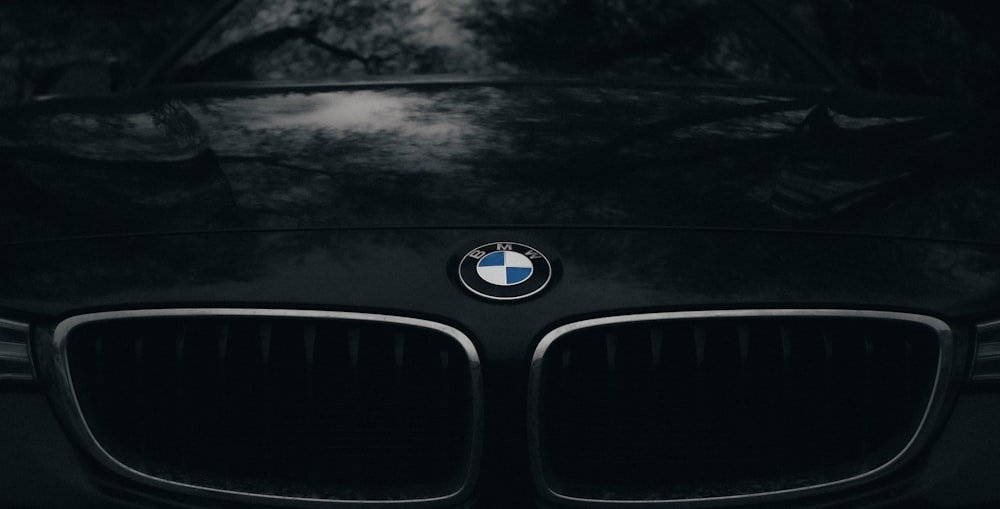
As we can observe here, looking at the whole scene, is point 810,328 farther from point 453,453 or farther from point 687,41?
point 687,41

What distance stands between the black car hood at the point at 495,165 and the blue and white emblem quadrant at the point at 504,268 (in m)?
0.09

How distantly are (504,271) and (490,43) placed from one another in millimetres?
1484

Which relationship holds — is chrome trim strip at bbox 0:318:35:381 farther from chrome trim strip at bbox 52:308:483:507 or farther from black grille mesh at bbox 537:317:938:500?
black grille mesh at bbox 537:317:938:500

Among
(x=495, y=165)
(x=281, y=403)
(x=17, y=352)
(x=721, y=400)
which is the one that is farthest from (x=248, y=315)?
(x=721, y=400)

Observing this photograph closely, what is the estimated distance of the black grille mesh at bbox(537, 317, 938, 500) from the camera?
85.1 inches

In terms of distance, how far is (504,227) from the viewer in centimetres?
228

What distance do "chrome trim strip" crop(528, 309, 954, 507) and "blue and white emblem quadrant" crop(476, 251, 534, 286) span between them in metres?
0.11

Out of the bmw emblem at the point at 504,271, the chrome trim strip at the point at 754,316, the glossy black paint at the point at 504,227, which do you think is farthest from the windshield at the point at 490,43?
the chrome trim strip at the point at 754,316

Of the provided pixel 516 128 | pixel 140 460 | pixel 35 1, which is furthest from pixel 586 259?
pixel 35 1

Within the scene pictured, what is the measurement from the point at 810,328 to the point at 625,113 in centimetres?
82

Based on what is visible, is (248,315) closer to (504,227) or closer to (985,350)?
(504,227)

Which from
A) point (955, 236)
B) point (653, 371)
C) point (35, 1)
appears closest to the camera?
point (653, 371)

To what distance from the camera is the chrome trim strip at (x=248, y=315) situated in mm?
2119

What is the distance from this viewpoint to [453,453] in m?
2.16
